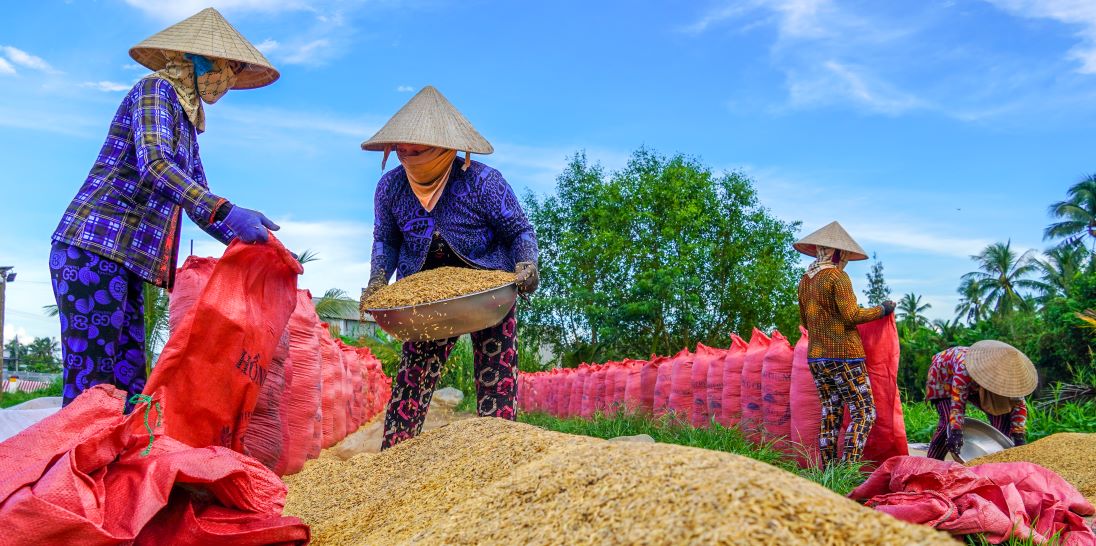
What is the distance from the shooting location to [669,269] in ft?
72.8

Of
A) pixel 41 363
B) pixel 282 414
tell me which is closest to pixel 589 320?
pixel 282 414

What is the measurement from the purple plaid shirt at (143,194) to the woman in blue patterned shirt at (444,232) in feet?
A: 2.78

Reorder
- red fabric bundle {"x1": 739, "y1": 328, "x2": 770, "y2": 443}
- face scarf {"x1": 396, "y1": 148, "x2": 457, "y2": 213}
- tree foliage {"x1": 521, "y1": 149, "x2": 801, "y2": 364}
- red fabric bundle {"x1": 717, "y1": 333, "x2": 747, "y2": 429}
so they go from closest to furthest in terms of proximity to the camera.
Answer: face scarf {"x1": 396, "y1": 148, "x2": 457, "y2": 213} < red fabric bundle {"x1": 739, "y1": 328, "x2": 770, "y2": 443} < red fabric bundle {"x1": 717, "y1": 333, "x2": 747, "y2": 429} < tree foliage {"x1": 521, "y1": 149, "x2": 801, "y2": 364}

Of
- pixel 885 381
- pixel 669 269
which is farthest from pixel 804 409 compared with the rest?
pixel 669 269

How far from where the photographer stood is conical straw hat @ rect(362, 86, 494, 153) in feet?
11.6

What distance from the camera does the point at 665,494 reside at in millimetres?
1625

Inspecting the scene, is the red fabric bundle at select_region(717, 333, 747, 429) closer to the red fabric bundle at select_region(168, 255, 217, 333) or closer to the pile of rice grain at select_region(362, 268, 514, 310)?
the pile of rice grain at select_region(362, 268, 514, 310)

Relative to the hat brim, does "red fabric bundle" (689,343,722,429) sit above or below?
below

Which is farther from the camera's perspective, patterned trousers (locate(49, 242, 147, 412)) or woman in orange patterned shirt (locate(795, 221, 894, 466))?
woman in orange patterned shirt (locate(795, 221, 894, 466))

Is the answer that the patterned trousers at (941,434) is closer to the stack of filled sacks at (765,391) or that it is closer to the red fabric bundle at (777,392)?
the stack of filled sacks at (765,391)

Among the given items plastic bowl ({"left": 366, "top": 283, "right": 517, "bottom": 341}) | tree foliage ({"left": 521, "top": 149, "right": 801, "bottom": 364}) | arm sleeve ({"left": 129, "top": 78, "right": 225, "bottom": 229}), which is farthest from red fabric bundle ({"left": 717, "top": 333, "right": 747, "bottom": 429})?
tree foliage ({"left": 521, "top": 149, "right": 801, "bottom": 364})

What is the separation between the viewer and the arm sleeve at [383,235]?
12.4ft

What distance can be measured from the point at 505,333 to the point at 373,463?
775mm

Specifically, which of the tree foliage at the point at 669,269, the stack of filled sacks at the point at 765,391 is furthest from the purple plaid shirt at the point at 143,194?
the tree foliage at the point at 669,269
